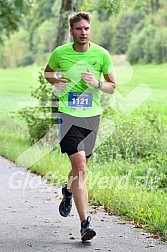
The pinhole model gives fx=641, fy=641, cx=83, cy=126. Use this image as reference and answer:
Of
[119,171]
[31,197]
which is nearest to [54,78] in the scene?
[31,197]

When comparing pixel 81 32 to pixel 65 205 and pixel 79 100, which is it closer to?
pixel 79 100

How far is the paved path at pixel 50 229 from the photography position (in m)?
6.21

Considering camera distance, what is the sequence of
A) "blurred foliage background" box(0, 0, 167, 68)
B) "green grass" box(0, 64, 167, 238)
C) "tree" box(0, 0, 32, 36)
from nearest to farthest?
"green grass" box(0, 64, 167, 238)
"blurred foliage background" box(0, 0, 167, 68)
"tree" box(0, 0, 32, 36)

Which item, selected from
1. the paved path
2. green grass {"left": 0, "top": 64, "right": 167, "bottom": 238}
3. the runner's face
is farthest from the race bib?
green grass {"left": 0, "top": 64, "right": 167, "bottom": 238}

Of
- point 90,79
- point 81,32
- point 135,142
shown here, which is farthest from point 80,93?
point 135,142

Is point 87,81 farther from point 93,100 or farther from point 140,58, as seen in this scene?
point 140,58

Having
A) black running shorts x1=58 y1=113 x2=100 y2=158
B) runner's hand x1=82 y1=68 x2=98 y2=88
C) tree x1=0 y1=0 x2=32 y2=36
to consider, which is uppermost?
runner's hand x1=82 y1=68 x2=98 y2=88

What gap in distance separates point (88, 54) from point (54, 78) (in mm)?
610

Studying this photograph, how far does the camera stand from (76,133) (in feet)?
21.3

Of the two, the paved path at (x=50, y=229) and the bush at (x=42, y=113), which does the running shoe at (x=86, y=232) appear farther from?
the bush at (x=42, y=113)

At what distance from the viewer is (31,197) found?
8867 mm

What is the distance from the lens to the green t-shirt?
6489mm

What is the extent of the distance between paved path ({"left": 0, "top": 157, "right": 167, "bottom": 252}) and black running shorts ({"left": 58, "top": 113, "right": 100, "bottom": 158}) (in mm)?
901

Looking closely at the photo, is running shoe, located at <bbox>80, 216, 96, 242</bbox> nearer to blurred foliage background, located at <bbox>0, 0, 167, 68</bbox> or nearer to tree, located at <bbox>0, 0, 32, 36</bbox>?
Result: blurred foliage background, located at <bbox>0, 0, 167, 68</bbox>
